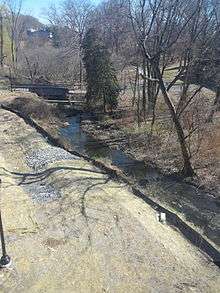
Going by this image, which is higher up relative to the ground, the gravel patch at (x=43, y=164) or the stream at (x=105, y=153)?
the gravel patch at (x=43, y=164)

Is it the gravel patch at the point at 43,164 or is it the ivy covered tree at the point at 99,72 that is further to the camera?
the ivy covered tree at the point at 99,72

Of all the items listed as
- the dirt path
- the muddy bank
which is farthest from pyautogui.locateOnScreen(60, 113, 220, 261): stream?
the dirt path

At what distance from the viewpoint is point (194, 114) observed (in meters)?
23.7

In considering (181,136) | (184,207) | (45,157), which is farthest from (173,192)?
(45,157)

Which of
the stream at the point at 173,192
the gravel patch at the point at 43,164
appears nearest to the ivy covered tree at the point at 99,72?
the stream at the point at 173,192

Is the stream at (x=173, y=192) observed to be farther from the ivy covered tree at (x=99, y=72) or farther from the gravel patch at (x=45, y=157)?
the ivy covered tree at (x=99, y=72)

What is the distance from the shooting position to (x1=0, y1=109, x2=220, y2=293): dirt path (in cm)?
1163

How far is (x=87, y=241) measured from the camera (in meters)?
13.5

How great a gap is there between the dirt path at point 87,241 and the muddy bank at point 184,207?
0.48 meters

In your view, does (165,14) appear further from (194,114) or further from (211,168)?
(211,168)

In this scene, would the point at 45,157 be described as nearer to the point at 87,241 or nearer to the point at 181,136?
the point at 181,136

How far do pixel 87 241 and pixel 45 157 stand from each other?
28.0 feet

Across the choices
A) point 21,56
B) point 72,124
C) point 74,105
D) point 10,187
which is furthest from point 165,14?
point 21,56

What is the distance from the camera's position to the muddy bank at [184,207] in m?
14.4
